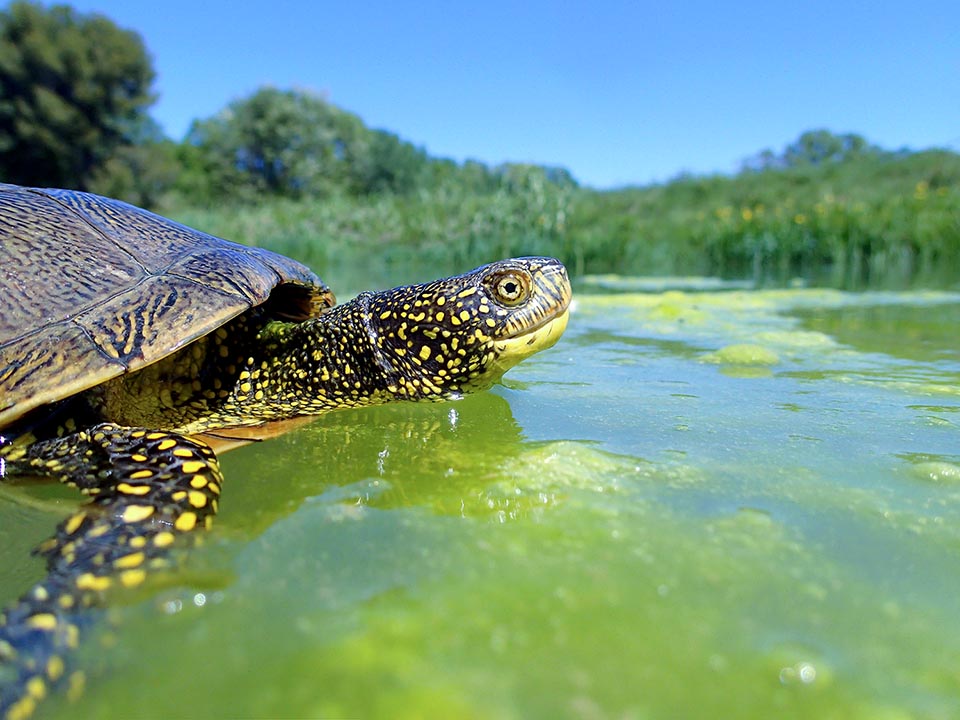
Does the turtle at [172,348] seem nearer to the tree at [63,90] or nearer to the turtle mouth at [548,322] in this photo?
the turtle mouth at [548,322]

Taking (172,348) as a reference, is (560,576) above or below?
below

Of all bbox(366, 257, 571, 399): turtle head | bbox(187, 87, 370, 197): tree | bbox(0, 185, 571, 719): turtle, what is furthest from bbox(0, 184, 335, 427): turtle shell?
bbox(187, 87, 370, 197): tree

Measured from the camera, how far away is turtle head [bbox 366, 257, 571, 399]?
1.77 meters

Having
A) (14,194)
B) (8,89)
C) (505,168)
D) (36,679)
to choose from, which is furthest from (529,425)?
(8,89)

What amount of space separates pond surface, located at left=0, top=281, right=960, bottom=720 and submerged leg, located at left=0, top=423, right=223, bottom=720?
0.18 ft

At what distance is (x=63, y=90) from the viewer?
26.0 m

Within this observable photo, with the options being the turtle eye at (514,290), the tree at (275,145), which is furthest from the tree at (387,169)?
the turtle eye at (514,290)

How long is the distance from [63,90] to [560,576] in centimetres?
3343

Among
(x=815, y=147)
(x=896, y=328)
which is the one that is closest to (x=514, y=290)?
(x=896, y=328)

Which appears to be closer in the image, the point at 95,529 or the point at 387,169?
the point at 95,529

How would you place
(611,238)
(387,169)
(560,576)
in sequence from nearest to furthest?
(560,576)
(611,238)
(387,169)

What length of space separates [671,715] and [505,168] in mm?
13538

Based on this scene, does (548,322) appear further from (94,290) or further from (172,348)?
(94,290)


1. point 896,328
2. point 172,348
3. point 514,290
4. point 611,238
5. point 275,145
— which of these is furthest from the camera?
point 275,145
